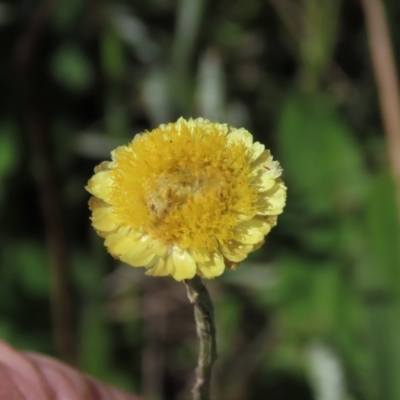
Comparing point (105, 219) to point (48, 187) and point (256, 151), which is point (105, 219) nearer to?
point (256, 151)

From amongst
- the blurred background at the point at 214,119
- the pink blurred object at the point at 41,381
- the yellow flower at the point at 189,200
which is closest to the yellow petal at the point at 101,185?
the yellow flower at the point at 189,200

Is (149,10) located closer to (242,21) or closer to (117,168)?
(242,21)

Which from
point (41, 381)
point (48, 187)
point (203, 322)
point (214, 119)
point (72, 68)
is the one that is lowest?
point (41, 381)

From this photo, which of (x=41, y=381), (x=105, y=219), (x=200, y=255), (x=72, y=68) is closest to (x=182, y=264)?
(x=200, y=255)

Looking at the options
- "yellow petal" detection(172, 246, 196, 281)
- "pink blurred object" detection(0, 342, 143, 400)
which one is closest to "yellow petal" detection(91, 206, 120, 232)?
"yellow petal" detection(172, 246, 196, 281)

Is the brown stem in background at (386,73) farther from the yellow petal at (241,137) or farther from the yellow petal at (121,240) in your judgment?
the yellow petal at (121,240)
